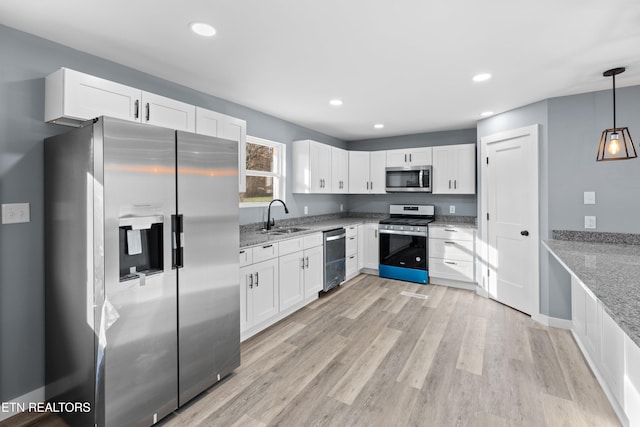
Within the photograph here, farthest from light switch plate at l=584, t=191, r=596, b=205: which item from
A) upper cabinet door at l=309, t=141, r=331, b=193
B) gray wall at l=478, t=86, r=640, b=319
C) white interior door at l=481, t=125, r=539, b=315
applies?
upper cabinet door at l=309, t=141, r=331, b=193

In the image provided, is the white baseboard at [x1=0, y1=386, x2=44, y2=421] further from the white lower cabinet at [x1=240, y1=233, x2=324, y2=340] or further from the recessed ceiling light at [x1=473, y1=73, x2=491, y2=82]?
the recessed ceiling light at [x1=473, y1=73, x2=491, y2=82]

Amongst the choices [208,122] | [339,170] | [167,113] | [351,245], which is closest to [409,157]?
[339,170]

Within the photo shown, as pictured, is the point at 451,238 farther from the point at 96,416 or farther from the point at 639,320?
the point at 96,416

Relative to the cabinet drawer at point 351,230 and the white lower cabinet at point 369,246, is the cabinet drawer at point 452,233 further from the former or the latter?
the cabinet drawer at point 351,230

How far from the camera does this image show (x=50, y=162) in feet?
6.63

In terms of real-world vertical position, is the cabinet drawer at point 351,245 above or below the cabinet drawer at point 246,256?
below

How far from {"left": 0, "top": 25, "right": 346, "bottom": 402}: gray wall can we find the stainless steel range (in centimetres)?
418

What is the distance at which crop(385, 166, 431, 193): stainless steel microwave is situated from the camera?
4.96 m

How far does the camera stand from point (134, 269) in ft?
5.92

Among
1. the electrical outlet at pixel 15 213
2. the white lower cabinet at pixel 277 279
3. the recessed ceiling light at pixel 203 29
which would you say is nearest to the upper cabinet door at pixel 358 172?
the white lower cabinet at pixel 277 279

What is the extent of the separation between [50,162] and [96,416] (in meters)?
1.60

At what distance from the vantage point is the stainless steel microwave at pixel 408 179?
496cm

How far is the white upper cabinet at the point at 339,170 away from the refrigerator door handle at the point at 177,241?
133 inches

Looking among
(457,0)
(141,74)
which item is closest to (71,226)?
(141,74)
